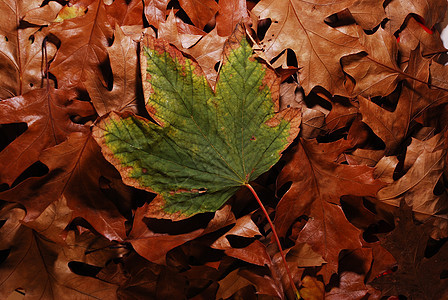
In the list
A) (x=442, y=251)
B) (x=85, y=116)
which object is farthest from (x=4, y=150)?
(x=442, y=251)

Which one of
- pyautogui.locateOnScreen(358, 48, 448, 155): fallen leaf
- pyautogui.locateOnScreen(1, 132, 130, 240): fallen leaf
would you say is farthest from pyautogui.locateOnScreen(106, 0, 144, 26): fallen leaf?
pyautogui.locateOnScreen(358, 48, 448, 155): fallen leaf

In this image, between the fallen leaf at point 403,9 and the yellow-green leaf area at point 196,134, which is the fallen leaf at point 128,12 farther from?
the fallen leaf at point 403,9

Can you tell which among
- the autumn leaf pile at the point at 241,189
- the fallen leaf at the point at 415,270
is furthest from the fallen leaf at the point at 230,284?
the fallen leaf at the point at 415,270

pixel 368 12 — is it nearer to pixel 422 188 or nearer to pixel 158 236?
pixel 422 188

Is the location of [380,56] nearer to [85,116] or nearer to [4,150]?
[85,116]

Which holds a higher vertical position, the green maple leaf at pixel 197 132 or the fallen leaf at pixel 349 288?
the green maple leaf at pixel 197 132

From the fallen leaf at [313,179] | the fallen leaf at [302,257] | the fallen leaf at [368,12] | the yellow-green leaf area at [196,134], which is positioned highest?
the fallen leaf at [368,12]

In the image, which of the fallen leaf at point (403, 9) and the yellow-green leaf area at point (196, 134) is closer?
the yellow-green leaf area at point (196, 134)
